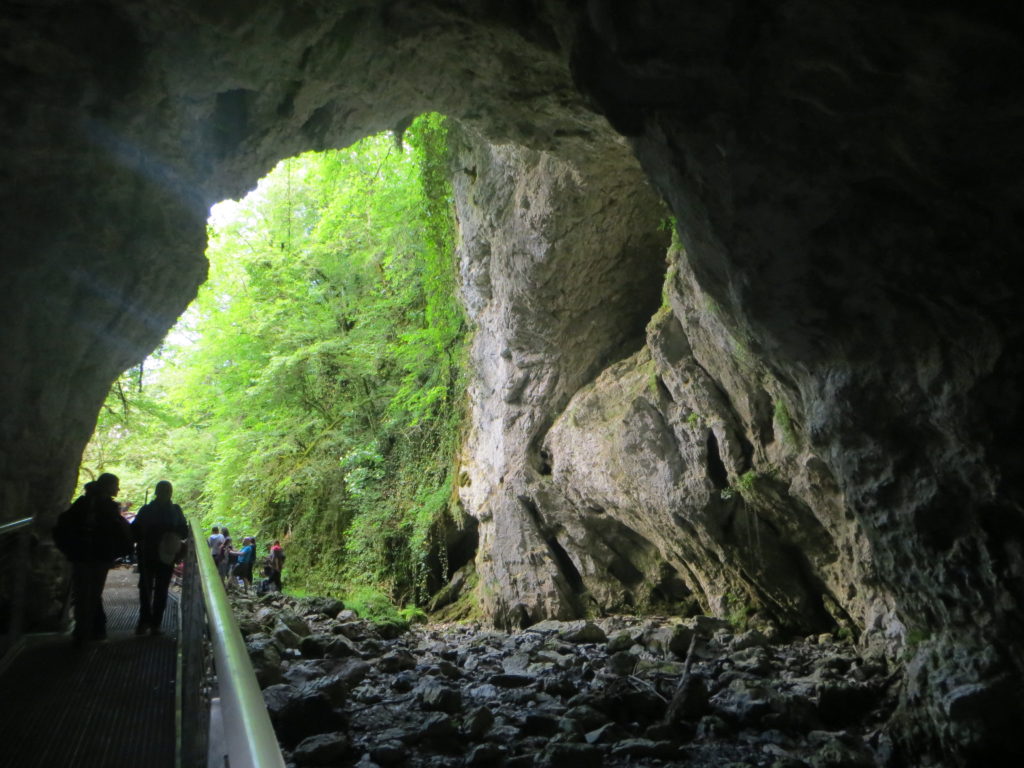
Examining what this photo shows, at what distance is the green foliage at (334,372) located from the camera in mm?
13438

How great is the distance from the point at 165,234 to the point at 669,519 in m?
6.53

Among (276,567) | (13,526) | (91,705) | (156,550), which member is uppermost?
(13,526)

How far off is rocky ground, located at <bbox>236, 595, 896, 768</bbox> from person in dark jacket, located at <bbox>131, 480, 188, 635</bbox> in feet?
3.45

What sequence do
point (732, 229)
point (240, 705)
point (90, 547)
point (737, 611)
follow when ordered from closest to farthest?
point (240, 705) < point (732, 229) < point (90, 547) < point (737, 611)

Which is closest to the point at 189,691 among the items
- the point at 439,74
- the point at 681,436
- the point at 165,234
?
the point at 165,234

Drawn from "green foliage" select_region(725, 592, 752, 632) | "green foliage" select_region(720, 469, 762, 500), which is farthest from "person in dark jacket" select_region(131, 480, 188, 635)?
"green foliage" select_region(725, 592, 752, 632)

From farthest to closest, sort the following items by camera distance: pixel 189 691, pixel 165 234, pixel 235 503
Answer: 1. pixel 235 503
2. pixel 165 234
3. pixel 189 691

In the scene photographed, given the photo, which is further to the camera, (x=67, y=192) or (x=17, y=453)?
(x=17, y=453)

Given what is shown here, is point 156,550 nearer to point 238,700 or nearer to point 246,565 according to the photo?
point 238,700

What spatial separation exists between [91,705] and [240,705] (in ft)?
10.5

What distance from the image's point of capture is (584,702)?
5.61 meters

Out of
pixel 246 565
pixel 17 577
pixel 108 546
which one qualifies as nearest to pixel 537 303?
pixel 108 546

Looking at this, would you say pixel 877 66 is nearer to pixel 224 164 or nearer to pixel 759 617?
pixel 224 164

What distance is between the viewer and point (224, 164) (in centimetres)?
639
